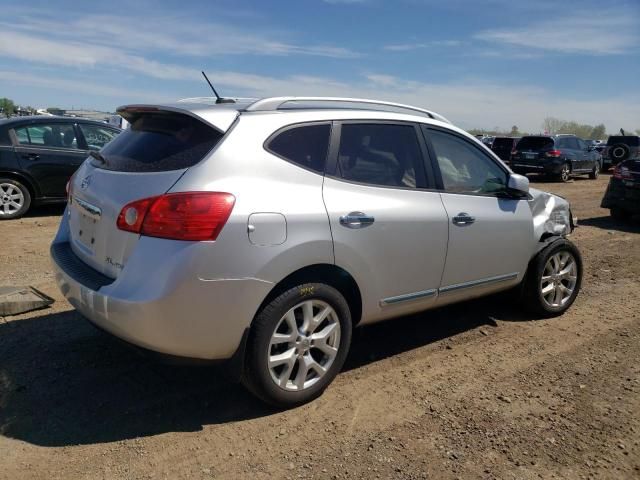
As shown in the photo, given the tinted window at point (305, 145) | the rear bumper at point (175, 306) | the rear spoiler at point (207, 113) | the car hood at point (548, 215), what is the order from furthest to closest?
1. the car hood at point (548, 215)
2. the tinted window at point (305, 145)
3. the rear spoiler at point (207, 113)
4. the rear bumper at point (175, 306)

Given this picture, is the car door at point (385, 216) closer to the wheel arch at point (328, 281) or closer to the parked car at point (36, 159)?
the wheel arch at point (328, 281)

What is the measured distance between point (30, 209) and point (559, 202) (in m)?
8.40

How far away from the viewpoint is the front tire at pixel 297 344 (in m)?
3.04

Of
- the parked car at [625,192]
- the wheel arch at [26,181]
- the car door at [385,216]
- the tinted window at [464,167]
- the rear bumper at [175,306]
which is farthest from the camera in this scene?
the parked car at [625,192]

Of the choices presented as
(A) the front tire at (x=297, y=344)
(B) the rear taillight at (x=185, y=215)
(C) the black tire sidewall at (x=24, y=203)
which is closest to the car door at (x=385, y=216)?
(A) the front tire at (x=297, y=344)

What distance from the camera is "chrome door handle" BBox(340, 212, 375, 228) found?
3.28 m

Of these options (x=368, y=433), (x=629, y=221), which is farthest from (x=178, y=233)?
(x=629, y=221)

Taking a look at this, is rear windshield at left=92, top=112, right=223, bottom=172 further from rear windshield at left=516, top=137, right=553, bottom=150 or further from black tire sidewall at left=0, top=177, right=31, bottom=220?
rear windshield at left=516, top=137, right=553, bottom=150

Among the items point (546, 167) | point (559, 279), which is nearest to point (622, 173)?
point (559, 279)

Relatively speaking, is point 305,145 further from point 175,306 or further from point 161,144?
point 175,306

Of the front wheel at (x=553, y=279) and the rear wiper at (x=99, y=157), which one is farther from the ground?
the rear wiper at (x=99, y=157)

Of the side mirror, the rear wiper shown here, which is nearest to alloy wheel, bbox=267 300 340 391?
the rear wiper

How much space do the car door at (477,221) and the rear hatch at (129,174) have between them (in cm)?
177

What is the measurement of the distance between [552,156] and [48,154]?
16327 mm
